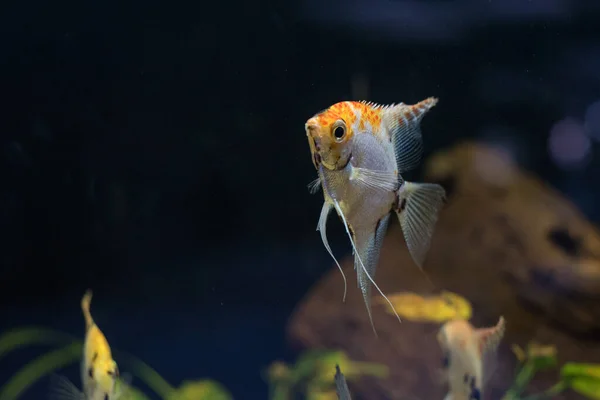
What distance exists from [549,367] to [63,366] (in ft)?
6.16

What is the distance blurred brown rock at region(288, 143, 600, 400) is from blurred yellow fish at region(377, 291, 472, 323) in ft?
0.18

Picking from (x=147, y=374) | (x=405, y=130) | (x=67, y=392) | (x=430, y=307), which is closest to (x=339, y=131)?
(x=405, y=130)

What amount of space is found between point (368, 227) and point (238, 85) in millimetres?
1250

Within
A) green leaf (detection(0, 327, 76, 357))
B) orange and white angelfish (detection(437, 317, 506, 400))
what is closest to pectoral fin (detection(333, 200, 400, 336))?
orange and white angelfish (detection(437, 317, 506, 400))

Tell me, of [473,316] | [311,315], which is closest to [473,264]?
[473,316]

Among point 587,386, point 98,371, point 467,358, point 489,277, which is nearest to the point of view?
point 98,371

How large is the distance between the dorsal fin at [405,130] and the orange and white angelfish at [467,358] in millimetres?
768

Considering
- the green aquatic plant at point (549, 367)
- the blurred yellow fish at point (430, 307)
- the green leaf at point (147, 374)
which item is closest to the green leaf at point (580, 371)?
the green aquatic plant at point (549, 367)

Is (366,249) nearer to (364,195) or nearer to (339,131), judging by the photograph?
(364,195)

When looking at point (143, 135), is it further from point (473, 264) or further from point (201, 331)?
point (473, 264)

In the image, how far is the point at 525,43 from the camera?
76.7 inches

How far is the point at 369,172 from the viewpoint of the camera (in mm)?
881

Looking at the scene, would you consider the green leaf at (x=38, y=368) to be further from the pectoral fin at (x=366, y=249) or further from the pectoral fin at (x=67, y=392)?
the pectoral fin at (x=366, y=249)

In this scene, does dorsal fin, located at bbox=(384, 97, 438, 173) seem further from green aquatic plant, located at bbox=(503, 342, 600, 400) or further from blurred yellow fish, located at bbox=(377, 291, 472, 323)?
green aquatic plant, located at bbox=(503, 342, 600, 400)
